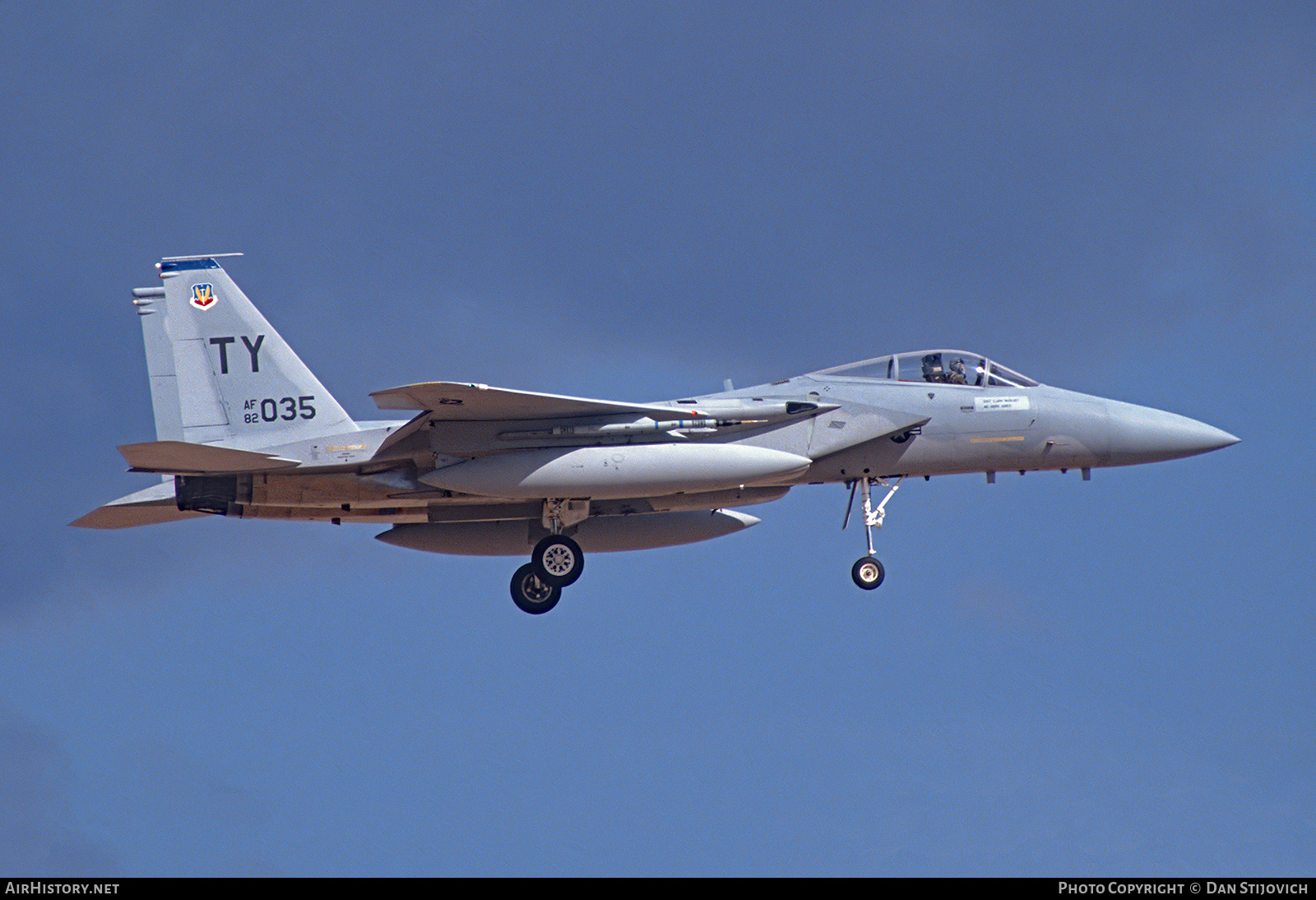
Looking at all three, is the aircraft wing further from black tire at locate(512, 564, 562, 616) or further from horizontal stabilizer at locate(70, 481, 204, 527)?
horizontal stabilizer at locate(70, 481, 204, 527)

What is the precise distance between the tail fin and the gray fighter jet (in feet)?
0.08

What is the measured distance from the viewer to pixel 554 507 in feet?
77.4

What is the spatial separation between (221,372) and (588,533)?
607cm

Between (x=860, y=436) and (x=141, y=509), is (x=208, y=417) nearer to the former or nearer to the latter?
(x=141, y=509)

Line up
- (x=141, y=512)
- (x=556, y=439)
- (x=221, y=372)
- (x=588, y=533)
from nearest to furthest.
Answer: (x=556, y=439)
(x=221, y=372)
(x=141, y=512)
(x=588, y=533)

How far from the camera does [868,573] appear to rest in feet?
76.7

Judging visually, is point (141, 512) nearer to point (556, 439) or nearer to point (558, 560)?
point (558, 560)

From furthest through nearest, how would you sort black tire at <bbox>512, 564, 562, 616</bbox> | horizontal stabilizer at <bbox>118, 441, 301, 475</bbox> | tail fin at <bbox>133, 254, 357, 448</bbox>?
black tire at <bbox>512, 564, 562, 616</bbox>, tail fin at <bbox>133, 254, 357, 448</bbox>, horizontal stabilizer at <bbox>118, 441, 301, 475</bbox>

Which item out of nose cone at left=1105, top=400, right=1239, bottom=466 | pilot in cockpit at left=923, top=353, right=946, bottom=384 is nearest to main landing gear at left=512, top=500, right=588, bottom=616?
pilot in cockpit at left=923, top=353, right=946, bottom=384

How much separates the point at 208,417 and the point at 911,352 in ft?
32.9

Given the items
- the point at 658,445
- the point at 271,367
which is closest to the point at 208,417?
the point at 271,367

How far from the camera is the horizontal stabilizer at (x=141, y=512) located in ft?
76.4

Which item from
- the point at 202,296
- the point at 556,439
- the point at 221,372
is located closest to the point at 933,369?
the point at 556,439

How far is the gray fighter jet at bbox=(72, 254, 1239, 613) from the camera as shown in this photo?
72.6 ft
